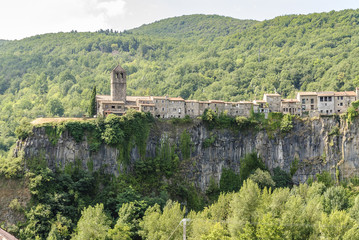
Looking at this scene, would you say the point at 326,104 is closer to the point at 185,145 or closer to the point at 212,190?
the point at 212,190

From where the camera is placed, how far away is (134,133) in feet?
303

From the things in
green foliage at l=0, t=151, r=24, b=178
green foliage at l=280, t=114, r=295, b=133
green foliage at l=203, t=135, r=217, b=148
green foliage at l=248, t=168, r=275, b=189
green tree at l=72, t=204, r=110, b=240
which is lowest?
green tree at l=72, t=204, r=110, b=240

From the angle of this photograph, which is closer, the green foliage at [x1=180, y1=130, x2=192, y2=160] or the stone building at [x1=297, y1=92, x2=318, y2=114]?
the green foliage at [x1=180, y1=130, x2=192, y2=160]

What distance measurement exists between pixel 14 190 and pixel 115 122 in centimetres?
1984

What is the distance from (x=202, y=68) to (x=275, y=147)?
195ft

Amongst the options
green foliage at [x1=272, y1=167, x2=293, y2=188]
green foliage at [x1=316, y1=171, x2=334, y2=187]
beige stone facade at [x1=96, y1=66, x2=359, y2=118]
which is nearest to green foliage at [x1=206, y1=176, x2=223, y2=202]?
green foliage at [x1=272, y1=167, x2=293, y2=188]

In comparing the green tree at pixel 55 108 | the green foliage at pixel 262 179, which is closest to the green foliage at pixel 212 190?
the green foliage at pixel 262 179

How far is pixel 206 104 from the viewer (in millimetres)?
100938

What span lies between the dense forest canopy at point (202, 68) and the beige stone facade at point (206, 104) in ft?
66.6

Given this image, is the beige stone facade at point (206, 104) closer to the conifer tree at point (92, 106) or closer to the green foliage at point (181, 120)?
the conifer tree at point (92, 106)

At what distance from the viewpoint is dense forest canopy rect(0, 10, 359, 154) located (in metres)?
134

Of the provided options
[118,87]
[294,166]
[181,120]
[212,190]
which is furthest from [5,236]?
[294,166]

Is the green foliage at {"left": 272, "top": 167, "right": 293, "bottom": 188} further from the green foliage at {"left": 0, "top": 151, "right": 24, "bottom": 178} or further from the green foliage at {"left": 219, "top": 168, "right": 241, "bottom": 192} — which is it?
the green foliage at {"left": 0, "top": 151, "right": 24, "bottom": 178}

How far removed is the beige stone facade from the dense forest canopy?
66.6 ft
